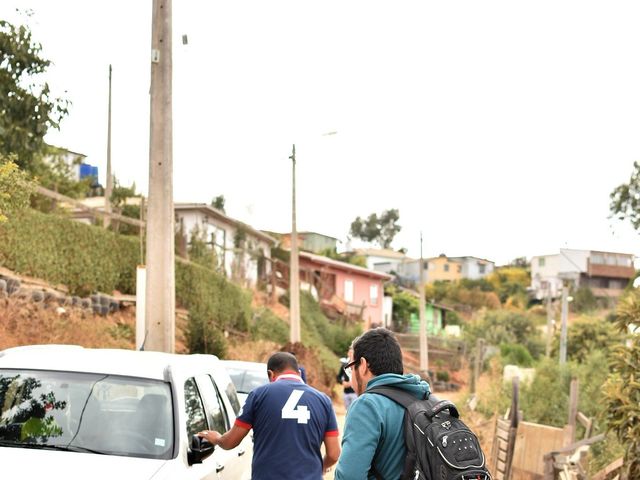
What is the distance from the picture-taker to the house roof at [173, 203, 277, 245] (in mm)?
40688

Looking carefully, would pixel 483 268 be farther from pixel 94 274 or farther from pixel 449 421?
pixel 449 421

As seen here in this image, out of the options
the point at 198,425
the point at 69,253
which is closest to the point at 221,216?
the point at 69,253

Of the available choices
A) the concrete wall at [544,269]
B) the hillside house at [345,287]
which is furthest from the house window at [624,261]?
the hillside house at [345,287]

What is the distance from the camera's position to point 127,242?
23984 mm

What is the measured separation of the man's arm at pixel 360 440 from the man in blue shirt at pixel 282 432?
1896 millimetres

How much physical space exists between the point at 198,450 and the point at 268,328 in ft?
101

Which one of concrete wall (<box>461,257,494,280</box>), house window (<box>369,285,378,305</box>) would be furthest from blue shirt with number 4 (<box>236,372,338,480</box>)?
concrete wall (<box>461,257,494,280</box>)

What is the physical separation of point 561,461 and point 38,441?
7671mm

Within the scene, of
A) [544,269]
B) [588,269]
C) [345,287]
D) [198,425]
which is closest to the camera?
[198,425]

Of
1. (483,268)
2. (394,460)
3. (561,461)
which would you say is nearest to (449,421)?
(394,460)

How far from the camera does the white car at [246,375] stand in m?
14.4

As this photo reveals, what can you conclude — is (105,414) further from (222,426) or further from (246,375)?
(246,375)

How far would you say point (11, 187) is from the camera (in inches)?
428

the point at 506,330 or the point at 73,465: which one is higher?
the point at 73,465
